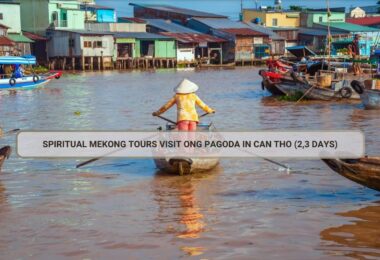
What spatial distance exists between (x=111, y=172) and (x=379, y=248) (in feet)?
15.5

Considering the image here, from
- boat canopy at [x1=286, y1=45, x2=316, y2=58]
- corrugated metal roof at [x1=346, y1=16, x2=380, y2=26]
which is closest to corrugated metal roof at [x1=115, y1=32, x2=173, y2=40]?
boat canopy at [x1=286, y1=45, x2=316, y2=58]

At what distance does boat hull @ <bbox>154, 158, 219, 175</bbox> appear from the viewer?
8.10 meters

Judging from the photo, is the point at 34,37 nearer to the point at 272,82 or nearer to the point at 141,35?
the point at 141,35

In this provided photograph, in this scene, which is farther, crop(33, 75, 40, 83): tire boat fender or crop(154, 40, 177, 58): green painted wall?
crop(154, 40, 177, 58): green painted wall

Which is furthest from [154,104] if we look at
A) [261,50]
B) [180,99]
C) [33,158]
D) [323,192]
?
[261,50]

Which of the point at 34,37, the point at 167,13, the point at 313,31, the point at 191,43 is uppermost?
the point at 167,13

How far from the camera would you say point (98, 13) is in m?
47.3

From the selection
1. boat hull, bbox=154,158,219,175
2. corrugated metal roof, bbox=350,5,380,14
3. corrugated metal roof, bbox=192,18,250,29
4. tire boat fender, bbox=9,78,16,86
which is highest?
corrugated metal roof, bbox=350,5,380,14

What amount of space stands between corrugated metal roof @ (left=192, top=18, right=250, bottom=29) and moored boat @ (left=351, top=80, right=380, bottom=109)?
3714 centimetres

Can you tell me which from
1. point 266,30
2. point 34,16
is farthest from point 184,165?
point 266,30

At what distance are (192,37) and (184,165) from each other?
4252 cm

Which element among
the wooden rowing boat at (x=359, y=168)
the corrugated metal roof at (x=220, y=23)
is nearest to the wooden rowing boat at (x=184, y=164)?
the wooden rowing boat at (x=359, y=168)

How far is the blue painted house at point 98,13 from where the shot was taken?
4709 cm

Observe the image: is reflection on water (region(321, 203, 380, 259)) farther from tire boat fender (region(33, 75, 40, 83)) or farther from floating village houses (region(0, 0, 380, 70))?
floating village houses (region(0, 0, 380, 70))
